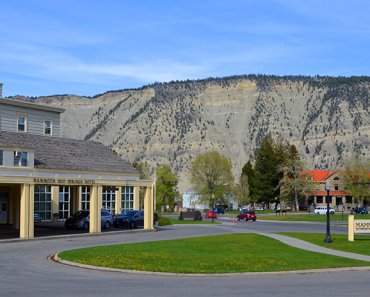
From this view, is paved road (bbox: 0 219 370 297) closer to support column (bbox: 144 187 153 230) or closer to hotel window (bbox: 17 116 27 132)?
support column (bbox: 144 187 153 230)

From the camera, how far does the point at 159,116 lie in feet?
638

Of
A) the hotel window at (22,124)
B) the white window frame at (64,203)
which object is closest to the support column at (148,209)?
the hotel window at (22,124)

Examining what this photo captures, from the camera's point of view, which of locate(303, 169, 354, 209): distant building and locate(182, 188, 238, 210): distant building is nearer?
locate(182, 188, 238, 210): distant building

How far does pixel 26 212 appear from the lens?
119ft

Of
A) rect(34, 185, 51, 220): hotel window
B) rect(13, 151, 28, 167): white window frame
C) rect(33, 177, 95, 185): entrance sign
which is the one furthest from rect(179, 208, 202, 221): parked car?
rect(13, 151, 28, 167): white window frame

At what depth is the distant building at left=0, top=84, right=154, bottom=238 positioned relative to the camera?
3750cm

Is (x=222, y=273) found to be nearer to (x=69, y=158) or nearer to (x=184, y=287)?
(x=184, y=287)

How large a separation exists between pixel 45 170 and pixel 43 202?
21713 millimetres

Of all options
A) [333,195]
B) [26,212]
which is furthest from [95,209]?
[333,195]

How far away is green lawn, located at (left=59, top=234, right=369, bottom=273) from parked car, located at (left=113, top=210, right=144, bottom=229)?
18.2m

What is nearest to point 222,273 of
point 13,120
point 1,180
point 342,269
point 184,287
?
point 184,287

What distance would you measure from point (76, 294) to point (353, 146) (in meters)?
167

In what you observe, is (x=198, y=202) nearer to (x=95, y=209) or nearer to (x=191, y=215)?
(x=191, y=215)

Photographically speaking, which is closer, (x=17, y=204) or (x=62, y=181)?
(x=62, y=181)
